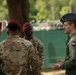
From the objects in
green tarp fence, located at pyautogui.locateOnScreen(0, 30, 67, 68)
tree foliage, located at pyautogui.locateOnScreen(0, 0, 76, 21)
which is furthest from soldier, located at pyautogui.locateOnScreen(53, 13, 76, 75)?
tree foliage, located at pyautogui.locateOnScreen(0, 0, 76, 21)

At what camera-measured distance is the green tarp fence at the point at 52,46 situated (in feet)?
56.2

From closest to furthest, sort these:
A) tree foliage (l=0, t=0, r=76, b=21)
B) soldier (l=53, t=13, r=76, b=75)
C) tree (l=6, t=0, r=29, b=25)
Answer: soldier (l=53, t=13, r=76, b=75) → tree (l=6, t=0, r=29, b=25) → tree foliage (l=0, t=0, r=76, b=21)

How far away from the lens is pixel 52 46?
56.9ft

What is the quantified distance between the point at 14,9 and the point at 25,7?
0.38 meters

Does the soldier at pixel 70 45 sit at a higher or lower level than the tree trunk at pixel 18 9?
lower

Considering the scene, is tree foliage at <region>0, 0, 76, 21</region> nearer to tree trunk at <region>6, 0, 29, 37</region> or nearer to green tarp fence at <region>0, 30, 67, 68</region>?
green tarp fence at <region>0, 30, 67, 68</region>

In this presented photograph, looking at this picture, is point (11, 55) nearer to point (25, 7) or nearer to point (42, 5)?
point (25, 7)

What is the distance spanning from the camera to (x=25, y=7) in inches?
508

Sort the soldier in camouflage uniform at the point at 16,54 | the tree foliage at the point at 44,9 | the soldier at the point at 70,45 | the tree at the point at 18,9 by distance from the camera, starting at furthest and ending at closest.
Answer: the tree foliage at the point at 44,9
the tree at the point at 18,9
the soldier in camouflage uniform at the point at 16,54
the soldier at the point at 70,45

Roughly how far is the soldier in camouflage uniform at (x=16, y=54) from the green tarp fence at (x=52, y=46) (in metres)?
11.7

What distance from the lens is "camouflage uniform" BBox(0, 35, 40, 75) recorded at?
524 centimetres

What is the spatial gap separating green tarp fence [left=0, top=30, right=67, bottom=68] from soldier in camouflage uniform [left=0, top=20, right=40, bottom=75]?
11.7 meters

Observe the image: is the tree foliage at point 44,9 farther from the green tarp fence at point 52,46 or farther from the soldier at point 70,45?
the soldier at point 70,45

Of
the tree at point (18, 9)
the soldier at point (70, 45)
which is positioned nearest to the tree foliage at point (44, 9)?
the tree at point (18, 9)
